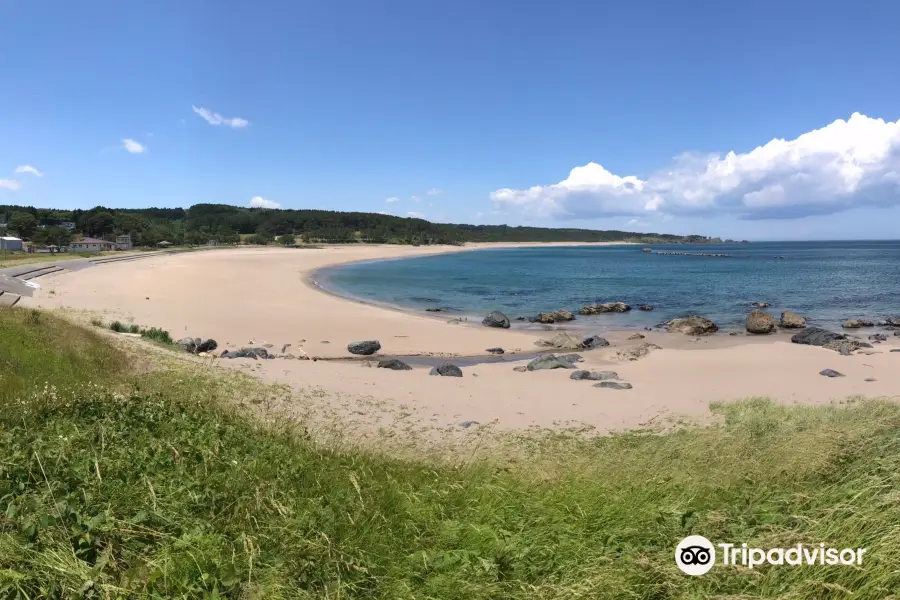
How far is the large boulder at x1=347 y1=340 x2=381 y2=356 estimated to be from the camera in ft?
70.4

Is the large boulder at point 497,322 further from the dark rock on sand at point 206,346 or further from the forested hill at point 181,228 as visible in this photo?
the forested hill at point 181,228

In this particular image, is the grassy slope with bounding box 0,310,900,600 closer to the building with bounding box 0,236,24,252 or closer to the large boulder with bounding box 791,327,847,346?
the large boulder with bounding box 791,327,847,346

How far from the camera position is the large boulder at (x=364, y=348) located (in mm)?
21469

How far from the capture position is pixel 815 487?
181 inches

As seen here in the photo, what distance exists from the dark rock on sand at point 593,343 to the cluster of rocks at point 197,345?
16.0 m

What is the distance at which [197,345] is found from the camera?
20.0 metres

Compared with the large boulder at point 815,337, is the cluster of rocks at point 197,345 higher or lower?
higher

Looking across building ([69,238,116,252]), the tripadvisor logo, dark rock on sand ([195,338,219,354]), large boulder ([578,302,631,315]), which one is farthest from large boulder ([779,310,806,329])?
building ([69,238,116,252])

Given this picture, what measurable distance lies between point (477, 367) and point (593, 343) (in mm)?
7992

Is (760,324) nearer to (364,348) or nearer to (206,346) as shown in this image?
(364,348)

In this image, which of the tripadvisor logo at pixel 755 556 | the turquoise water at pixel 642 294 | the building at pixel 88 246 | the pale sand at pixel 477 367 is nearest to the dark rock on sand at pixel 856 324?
the turquoise water at pixel 642 294

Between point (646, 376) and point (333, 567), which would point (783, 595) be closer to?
point (333, 567)

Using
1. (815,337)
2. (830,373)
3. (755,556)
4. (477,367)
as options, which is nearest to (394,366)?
(477,367)

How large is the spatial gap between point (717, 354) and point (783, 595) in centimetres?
1997
